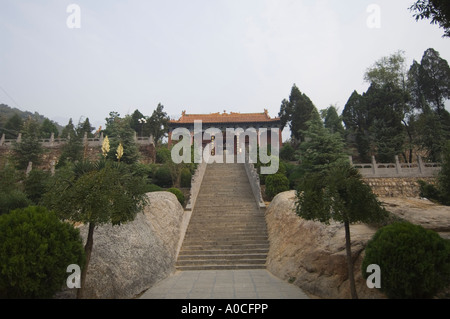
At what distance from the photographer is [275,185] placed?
16078 millimetres

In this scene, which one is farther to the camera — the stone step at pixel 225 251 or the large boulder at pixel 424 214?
the stone step at pixel 225 251

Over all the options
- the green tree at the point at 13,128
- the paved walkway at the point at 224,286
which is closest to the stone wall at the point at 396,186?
the paved walkway at the point at 224,286

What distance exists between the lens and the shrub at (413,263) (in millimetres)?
4219

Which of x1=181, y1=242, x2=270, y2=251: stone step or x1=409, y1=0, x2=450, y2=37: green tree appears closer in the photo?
x1=409, y1=0, x2=450, y2=37: green tree

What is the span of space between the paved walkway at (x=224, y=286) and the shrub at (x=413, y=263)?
2580 mm

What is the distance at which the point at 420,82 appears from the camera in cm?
2984

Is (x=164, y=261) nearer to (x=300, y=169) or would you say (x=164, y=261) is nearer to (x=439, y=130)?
(x=300, y=169)

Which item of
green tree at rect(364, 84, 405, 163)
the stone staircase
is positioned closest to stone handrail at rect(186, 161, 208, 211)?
the stone staircase

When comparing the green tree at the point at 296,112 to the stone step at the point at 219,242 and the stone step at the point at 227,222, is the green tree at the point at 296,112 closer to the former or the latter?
the stone step at the point at 227,222

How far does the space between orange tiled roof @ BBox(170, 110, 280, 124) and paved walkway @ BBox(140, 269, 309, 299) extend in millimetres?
26895

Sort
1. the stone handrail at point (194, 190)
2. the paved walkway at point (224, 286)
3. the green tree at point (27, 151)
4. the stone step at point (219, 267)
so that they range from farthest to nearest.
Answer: the green tree at point (27, 151) → the stone handrail at point (194, 190) → the stone step at point (219, 267) → the paved walkway at point (224, 286)

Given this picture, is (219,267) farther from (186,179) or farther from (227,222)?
(186,179)

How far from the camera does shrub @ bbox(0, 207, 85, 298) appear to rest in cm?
417

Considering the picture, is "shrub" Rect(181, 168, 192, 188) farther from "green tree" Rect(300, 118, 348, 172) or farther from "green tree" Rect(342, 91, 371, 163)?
"green tree" Rect(342, 91, 371, 163)
